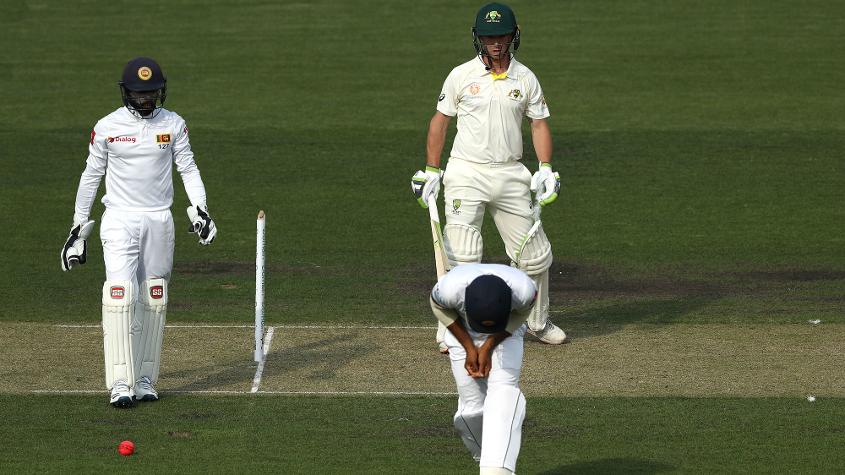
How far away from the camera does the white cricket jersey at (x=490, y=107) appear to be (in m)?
10.5

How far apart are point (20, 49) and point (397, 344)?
44.2 ft

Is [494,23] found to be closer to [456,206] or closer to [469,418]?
[456,206]

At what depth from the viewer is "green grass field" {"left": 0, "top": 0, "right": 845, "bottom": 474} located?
349 inches

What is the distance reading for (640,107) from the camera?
1994 cm

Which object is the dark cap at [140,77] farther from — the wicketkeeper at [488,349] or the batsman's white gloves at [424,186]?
the wicketkeeper at [488,349]

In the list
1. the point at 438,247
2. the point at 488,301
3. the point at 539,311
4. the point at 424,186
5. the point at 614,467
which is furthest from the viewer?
the point at 539,311

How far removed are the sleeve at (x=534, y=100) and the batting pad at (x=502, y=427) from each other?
360 centimetres

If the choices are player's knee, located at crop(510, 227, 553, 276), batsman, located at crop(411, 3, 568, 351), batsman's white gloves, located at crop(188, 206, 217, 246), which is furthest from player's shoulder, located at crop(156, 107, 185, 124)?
player's knee, located at crop(510, 227, 553, 276)

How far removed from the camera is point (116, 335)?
930cm

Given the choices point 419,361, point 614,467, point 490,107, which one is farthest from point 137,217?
point 614,467

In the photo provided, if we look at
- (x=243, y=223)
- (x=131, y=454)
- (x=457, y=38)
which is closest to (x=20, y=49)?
(x=457, y=38)

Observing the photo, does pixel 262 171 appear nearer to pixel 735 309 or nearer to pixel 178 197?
pixel 178 197

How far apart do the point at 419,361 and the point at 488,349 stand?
304cm

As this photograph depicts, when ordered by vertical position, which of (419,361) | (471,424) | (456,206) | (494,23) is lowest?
(419,361)
